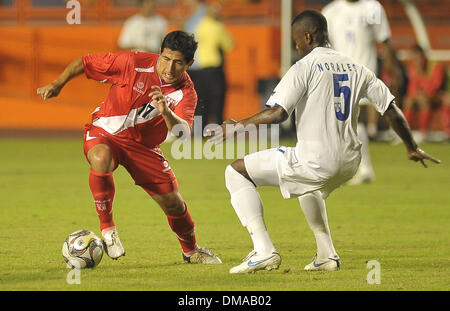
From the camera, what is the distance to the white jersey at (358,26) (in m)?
12.6

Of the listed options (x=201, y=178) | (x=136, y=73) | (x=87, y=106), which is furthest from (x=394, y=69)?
(x=87, y=106)

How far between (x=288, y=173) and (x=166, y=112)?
2.99 ft

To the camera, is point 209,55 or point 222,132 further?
point 209,55

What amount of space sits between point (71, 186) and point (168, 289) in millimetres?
6686

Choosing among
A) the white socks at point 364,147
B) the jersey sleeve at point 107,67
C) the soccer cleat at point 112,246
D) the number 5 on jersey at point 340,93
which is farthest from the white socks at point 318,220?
the white socks at point 364,147

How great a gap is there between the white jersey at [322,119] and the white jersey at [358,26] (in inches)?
239

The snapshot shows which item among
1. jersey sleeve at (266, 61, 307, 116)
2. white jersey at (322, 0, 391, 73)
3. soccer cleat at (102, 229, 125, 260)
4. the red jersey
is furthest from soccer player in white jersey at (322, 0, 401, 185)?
jersey sleeve at (266, 61, 307, 116)

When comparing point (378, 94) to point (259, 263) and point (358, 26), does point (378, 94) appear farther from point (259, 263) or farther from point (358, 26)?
point (358, 26)

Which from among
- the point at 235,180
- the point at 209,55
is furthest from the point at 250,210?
the point at 209,55

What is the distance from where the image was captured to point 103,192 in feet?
23.4

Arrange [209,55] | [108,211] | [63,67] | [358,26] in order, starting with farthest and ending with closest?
[63,67], [209,55], [358,26], [108,211]

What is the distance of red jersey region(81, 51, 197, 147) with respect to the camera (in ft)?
24.0

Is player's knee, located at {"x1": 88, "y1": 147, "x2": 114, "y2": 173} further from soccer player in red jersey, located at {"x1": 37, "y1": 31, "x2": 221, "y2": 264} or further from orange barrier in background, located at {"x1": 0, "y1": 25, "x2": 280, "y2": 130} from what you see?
orange barrier in background, located at {"x1": 0, "y1": 25, "x2": 280, "y2": 130}

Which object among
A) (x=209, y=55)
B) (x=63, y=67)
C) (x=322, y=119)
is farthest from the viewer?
(x=63, y=67)
